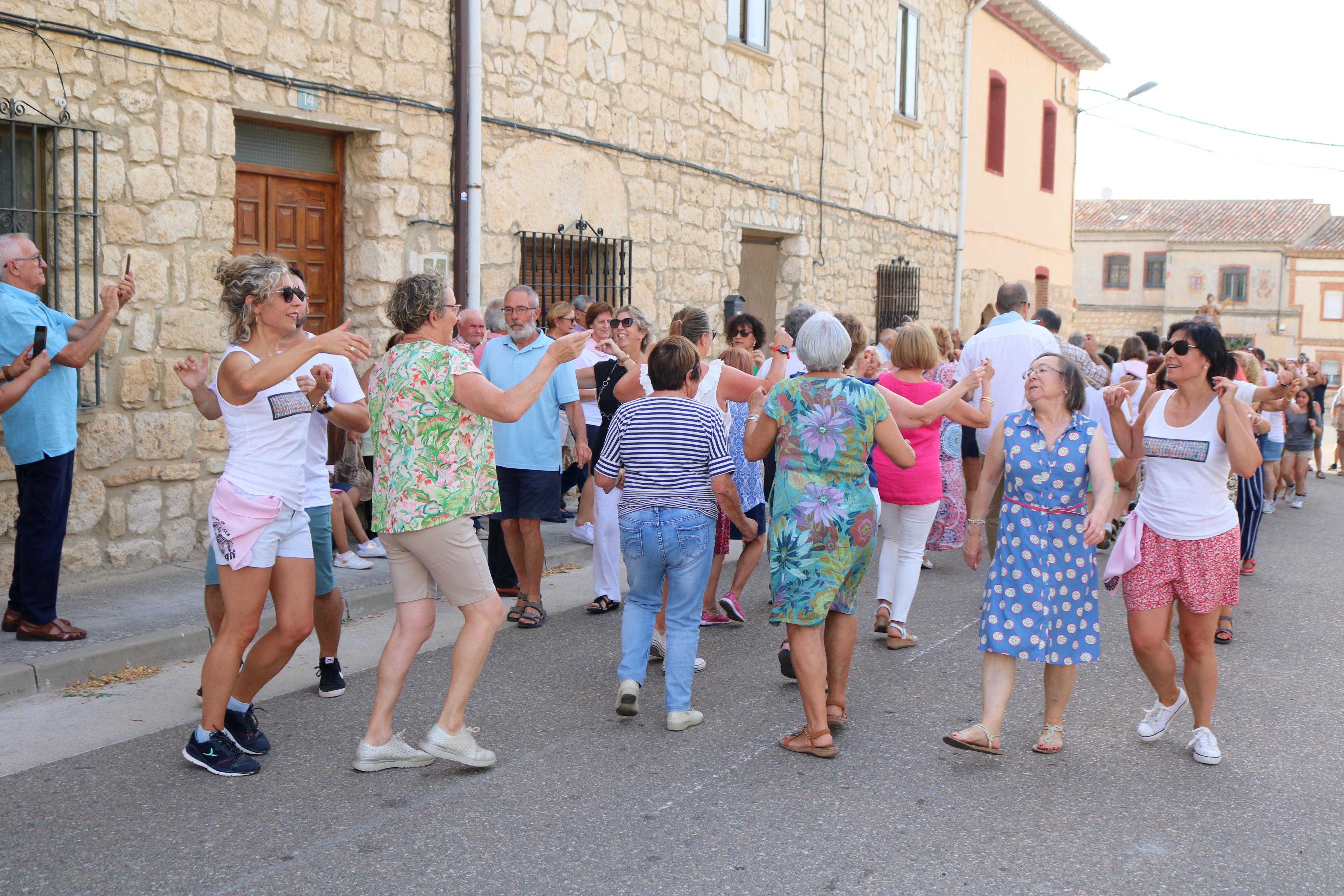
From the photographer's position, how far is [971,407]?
5.61 metres

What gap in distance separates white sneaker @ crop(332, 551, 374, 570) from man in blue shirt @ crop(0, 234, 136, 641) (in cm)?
200

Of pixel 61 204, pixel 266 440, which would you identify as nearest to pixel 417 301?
pixel 266 440

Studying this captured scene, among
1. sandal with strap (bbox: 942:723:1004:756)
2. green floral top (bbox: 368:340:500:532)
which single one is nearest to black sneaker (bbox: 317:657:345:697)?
green floral top (bbox: 368:340:500:532)

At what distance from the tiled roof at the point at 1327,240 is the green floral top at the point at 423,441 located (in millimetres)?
58136

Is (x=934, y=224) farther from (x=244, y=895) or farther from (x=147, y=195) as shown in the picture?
(x=244, y=895)

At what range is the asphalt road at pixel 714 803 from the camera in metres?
3.44

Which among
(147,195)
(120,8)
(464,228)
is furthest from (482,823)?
(464,228)

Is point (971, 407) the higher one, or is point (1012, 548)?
point (971, 407)

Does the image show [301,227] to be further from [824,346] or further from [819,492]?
[819,492]

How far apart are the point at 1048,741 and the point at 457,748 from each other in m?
2.27

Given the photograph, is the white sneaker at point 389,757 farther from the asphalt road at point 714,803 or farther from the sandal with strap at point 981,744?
the sandal with strap at point 981,744

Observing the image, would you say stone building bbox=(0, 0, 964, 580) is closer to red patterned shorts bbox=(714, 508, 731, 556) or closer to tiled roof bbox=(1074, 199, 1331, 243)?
red patterned shorts bbox=(714, 508, 731, 556)

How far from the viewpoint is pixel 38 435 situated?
5488mm

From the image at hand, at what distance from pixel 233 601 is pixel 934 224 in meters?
16.0
